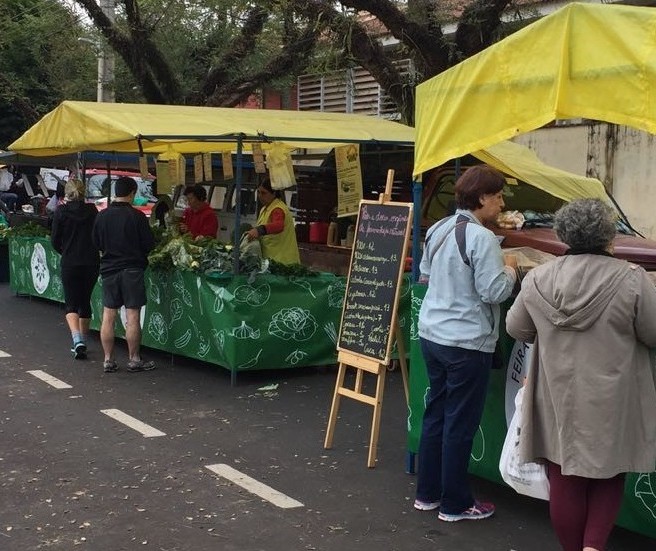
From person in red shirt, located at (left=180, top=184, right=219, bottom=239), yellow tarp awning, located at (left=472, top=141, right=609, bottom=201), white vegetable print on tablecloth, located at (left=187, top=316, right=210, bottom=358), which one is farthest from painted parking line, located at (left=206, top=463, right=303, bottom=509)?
person in red shirt, located at (left=180, top=184, right=219, bottom=239)

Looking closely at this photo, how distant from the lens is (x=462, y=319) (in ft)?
14.6

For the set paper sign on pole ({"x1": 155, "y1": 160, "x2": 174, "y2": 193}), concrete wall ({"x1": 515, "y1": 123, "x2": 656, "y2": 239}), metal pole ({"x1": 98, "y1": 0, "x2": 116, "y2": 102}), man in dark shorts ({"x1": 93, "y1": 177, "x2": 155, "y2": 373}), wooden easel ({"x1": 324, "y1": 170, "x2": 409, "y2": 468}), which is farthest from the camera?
metal pole ({"x1": 98, "y1": 0, "x2": 116, "y2": 102})

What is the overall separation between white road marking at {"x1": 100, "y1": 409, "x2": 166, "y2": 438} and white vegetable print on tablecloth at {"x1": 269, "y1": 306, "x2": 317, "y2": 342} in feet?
5.05

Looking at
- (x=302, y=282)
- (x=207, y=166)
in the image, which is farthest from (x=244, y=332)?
(x=207, y=166)

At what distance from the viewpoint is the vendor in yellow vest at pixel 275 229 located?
8492 millimetres

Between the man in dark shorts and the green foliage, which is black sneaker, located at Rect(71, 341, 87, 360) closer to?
the man in dark shorts

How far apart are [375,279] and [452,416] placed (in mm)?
1419

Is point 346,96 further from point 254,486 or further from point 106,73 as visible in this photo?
point 254,486

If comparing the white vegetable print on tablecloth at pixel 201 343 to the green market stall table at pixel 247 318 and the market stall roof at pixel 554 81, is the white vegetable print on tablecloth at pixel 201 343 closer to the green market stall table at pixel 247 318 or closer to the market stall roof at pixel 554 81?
the green market stall table at pixel 247 318

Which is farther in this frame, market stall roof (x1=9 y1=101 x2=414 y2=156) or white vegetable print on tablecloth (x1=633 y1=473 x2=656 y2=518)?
market stall roof (x1=9 y1=101 x2=414 y2=156)

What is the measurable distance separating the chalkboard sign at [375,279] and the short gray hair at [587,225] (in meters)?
1.94

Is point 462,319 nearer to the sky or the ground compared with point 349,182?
nearer to the ground

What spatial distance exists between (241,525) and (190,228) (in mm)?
5508

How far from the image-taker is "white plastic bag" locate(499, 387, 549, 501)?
3.83 m
